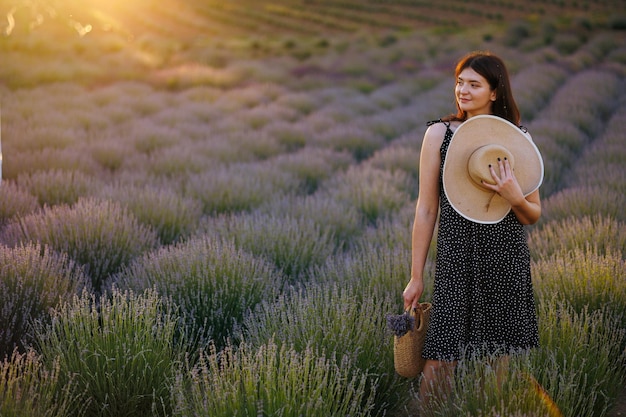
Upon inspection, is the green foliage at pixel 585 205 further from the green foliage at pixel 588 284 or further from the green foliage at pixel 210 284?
the green foliage at pixel 210 284

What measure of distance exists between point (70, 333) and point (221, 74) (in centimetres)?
1342

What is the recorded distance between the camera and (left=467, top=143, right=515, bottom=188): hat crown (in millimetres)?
2229

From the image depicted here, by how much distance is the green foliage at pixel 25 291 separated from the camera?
9.57ft

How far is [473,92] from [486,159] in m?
0.30

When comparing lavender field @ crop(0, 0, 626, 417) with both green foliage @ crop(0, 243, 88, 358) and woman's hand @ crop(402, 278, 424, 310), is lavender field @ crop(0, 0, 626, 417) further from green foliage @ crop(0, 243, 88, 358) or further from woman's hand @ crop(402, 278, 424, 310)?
woman's hand @ crop(402, 278, 424, 310)

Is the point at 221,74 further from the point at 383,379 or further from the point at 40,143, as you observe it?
the point at 383,379

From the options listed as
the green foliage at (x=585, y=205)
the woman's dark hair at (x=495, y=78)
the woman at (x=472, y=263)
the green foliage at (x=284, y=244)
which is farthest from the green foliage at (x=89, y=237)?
the green foliage at (x=585, y=205)

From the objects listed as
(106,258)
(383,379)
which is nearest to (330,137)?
(106,258)

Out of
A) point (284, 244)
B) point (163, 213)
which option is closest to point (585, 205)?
point (284, 244)

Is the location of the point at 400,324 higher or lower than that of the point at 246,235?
higher

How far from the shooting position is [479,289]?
2.37 m

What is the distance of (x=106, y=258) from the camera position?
4039 mm

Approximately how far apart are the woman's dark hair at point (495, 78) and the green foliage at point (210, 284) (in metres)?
1.53

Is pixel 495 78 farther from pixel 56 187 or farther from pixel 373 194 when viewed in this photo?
pixel 56 187
